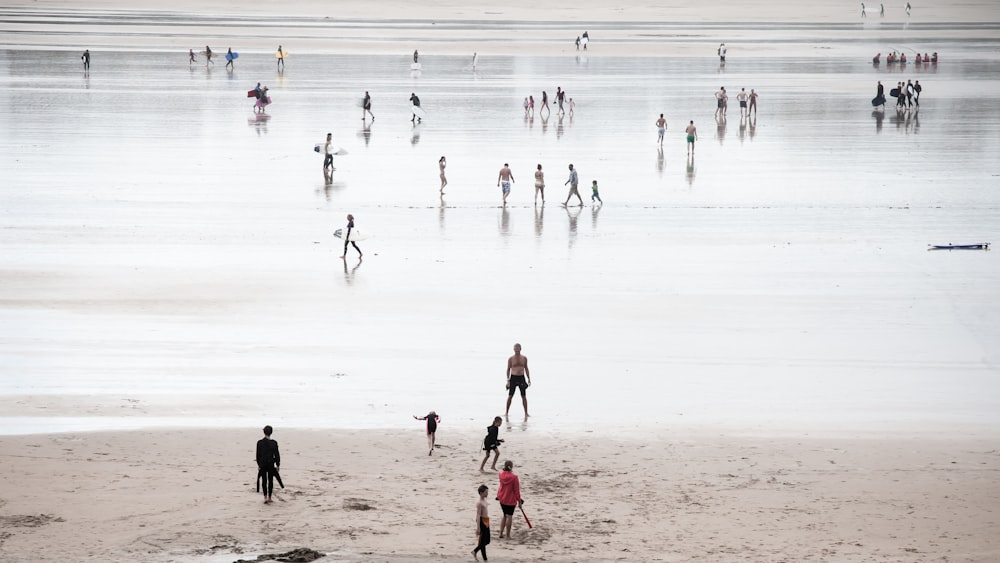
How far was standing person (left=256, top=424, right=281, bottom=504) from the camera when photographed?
50.1ft

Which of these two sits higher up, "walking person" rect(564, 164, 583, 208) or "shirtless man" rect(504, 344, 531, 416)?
"walking person" rect(564, 164, 583, 208)

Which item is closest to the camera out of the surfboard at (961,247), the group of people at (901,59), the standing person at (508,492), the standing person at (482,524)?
the standing person at (482,524)

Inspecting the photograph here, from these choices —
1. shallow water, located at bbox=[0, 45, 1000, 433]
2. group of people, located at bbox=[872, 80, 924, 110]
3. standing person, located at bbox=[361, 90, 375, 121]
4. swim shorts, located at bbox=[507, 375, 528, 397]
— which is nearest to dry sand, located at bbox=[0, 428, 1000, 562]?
swim shorts, located at bbox=[507, 375, 528, 397]

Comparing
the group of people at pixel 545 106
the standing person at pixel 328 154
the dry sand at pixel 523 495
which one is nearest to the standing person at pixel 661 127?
the group of people at pixel 545 106

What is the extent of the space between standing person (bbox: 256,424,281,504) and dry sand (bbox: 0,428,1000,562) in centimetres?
24

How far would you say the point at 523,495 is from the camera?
15984 mm

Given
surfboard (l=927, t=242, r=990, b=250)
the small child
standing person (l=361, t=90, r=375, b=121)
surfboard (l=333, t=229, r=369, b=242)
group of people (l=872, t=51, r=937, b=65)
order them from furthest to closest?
group of people (l=872, t=51, r=937, b=65) → standing person (l=361, t=90, r=375, b=121) → surfboard (l=927, t=242, r=990, b=250) → surfboard (l=333, t=229, r=369, b=242) → the small child

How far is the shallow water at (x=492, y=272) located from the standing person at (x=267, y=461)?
3180mm

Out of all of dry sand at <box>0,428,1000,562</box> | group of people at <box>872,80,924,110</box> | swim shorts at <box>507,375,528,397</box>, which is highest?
group of people at <box>872,80,924,110</box>

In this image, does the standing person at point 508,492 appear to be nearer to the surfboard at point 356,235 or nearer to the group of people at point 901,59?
the surfboard at point 356,235

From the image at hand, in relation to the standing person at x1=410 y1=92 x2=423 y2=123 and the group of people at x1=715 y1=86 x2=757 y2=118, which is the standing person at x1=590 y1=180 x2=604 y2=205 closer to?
the standing person at x1=410 y1=92 x2=423 y2=123

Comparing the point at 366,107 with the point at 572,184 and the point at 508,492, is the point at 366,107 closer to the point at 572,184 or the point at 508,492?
the point at 572,184

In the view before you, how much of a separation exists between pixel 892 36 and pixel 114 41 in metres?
60.6

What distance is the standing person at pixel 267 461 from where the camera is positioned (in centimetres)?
1528
